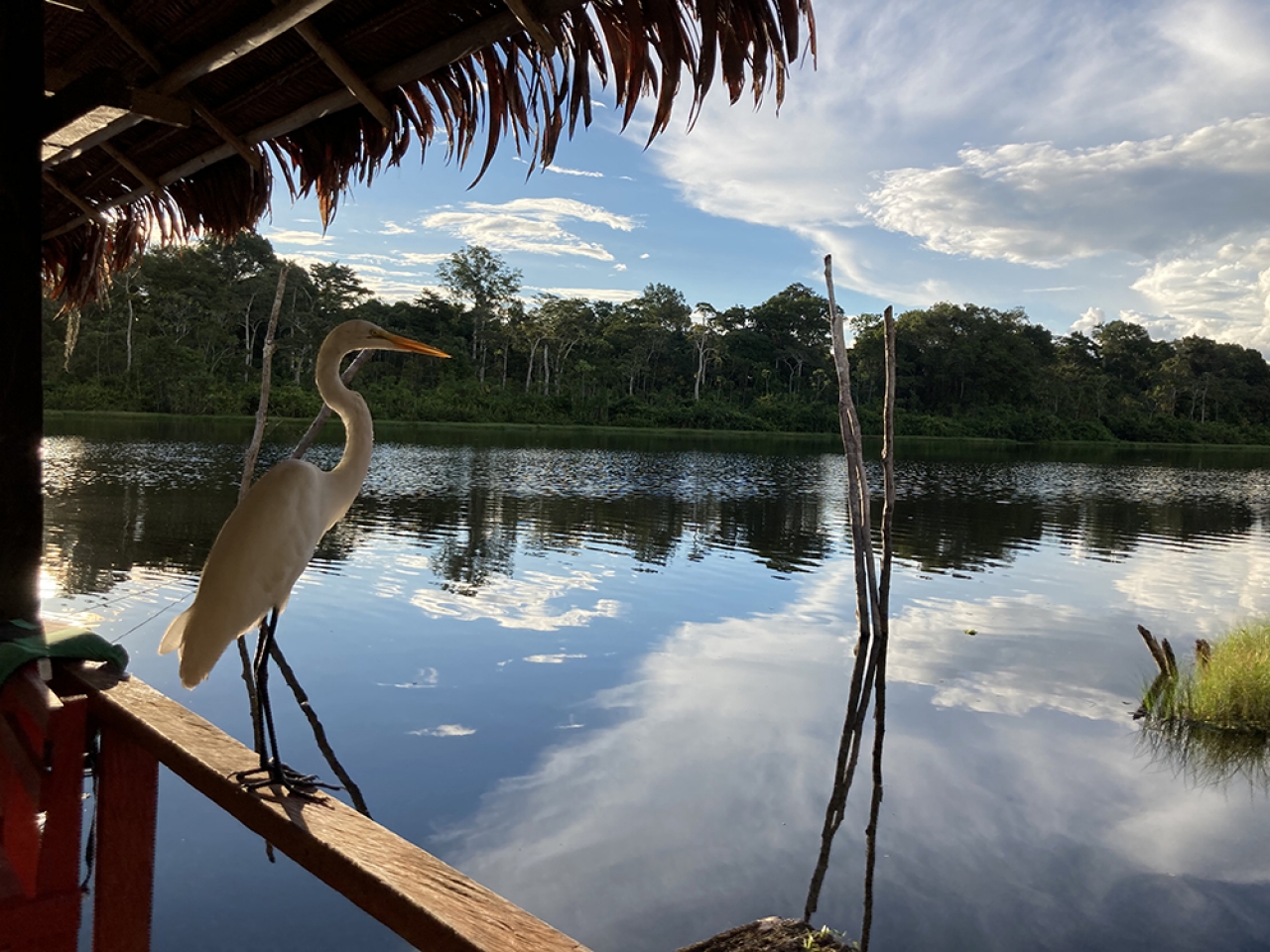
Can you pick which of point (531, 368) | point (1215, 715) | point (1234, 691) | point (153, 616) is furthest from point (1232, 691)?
point (531, 368)

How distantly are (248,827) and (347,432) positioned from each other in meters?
0.74

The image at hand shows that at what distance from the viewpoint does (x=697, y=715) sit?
→ 220 inches

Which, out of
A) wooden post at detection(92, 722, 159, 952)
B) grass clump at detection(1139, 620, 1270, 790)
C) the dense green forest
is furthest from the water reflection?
the dense green forest

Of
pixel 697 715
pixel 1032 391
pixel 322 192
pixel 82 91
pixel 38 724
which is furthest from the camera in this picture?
pixel 1032 391

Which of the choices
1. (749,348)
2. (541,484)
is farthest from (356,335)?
(749,348)

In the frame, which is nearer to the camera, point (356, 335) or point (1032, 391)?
point (356, 335)

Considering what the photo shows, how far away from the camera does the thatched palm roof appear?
1718mm

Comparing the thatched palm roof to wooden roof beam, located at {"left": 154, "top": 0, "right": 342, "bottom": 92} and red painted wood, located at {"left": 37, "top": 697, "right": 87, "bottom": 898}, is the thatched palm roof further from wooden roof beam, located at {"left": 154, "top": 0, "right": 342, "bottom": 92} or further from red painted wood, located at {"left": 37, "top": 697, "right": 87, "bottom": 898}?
red painted wood, located at {"left": 37, "top": 697, "right": 87, "bottom": 898}

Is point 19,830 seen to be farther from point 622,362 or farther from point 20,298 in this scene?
point 622,362

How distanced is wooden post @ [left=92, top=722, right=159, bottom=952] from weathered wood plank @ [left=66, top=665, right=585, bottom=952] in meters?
0.06

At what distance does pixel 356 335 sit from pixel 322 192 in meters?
1.03

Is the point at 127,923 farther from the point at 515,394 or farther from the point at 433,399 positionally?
the point at 515,394

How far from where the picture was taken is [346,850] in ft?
3.12

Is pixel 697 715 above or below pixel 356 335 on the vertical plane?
below
